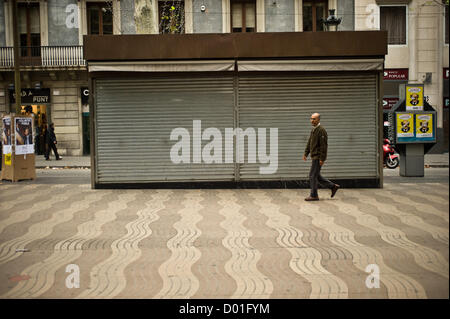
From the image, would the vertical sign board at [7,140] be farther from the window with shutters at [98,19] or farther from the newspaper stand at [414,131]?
the window with shutters at [98,19]

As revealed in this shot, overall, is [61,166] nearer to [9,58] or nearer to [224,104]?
[9,58]

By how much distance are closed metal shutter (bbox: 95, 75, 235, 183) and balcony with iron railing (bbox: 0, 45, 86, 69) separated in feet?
53.6

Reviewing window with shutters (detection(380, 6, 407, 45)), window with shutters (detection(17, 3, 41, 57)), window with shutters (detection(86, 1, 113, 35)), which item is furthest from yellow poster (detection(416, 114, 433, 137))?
window with shutters (detection(17, 3, 41, 57))

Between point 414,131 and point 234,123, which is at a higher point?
point 234,123

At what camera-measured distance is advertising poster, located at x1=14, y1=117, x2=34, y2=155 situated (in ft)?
52.5

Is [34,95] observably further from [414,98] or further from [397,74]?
[414,98]

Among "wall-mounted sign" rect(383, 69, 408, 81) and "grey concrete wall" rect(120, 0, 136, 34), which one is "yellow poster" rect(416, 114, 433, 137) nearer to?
"wall-mounted sign" rect(383, 69, 408, 81)

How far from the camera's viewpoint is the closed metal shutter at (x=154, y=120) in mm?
13266

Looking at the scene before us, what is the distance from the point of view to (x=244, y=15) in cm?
2914

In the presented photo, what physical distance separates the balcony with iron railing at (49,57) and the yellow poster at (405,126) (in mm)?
18669

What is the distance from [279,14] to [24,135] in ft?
56.4

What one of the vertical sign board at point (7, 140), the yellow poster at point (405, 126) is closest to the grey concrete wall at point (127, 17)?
the vertical sign board at point (7, 140)

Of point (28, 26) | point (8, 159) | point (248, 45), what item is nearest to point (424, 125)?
point (248, 45)

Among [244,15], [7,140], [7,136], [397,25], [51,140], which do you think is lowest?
[51,140]
